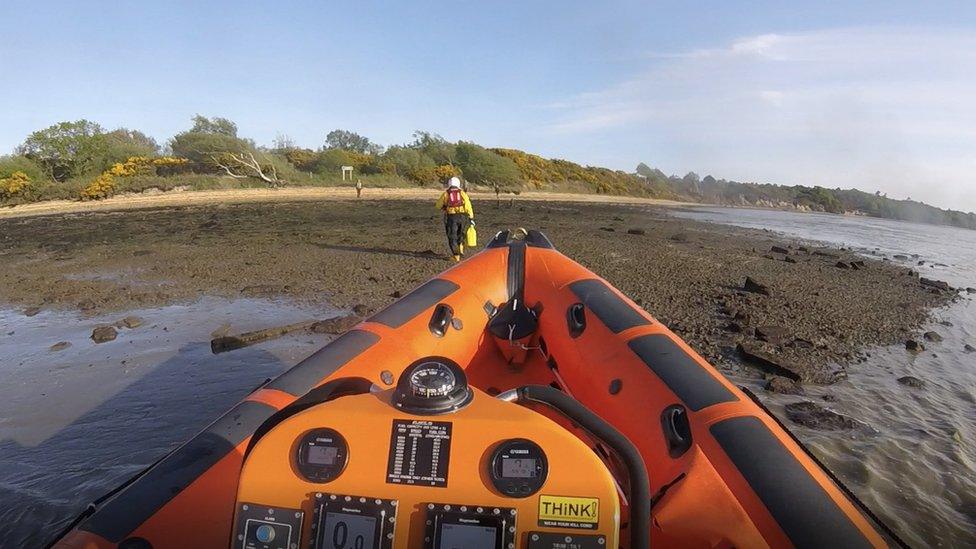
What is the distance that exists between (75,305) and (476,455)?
7212 mm

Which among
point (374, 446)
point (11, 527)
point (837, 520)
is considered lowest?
point (11, 527)

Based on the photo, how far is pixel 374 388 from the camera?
6.04 feet

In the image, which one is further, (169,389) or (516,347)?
(169,389)

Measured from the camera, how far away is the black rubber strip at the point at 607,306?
3229mm

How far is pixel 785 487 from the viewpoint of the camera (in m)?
2.03

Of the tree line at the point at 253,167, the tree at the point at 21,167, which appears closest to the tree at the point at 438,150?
the tree line at the point at 253,167

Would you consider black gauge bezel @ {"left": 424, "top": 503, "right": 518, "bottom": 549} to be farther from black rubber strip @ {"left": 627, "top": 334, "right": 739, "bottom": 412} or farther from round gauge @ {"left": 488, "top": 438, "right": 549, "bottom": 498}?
black rubber strip @ {"left": 627, "top": 334, "right": 739, "bottom": 412}

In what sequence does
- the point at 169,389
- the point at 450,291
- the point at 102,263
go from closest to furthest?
the point at 450,291, the point at 169,389, the point at 102,263

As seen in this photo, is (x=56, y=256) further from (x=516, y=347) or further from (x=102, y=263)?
(x=516, y=347)

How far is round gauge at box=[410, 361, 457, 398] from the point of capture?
153 cm

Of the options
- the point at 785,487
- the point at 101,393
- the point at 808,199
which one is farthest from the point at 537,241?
the point at 808,199

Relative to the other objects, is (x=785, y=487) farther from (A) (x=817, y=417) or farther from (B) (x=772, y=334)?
(B) (x=772, y=334)

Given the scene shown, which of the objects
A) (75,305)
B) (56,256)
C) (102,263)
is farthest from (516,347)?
(56,256)

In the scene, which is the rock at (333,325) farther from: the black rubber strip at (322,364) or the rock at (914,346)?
the rock at (914,346)
